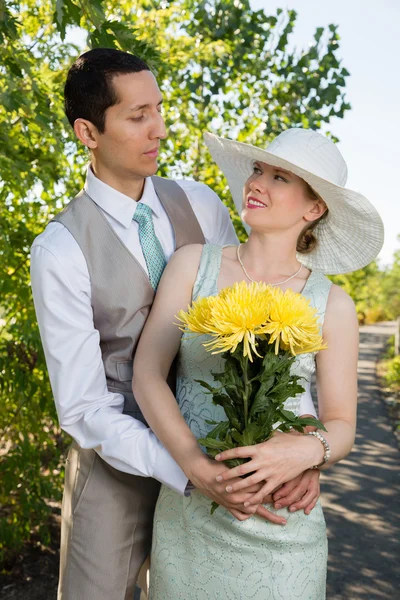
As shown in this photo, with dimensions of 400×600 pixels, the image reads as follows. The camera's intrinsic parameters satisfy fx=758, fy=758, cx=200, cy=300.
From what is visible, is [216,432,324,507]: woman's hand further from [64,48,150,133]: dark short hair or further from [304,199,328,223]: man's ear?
[64,48,150,133]: dark short hair

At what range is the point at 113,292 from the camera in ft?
8.79

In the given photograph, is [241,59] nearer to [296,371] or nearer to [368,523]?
[368,523]

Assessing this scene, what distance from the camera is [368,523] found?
6188 millimetres

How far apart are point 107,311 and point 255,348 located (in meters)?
0.74

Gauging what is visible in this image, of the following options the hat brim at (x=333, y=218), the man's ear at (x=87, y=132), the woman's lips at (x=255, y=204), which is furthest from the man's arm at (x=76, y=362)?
the hat brim at (x=333, y=218)

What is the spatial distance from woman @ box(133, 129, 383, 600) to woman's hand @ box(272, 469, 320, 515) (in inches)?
2.0

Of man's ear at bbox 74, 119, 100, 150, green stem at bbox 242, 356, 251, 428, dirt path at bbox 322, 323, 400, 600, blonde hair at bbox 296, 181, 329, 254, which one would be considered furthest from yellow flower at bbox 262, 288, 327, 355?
dirt path at bbox 322, 323, 400, 600

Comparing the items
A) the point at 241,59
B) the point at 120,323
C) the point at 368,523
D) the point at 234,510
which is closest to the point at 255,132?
the point at 241,59

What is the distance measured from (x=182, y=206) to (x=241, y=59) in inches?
162

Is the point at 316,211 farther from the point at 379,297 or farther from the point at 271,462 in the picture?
the point at 379,297

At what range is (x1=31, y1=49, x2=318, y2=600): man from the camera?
258 cm

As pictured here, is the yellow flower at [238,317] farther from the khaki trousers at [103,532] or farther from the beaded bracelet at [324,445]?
the khaki trousers at [103,532]

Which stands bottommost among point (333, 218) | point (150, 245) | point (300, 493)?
point (300, 493)

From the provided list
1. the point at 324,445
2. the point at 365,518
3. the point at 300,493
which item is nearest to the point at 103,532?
the point at 300,493
